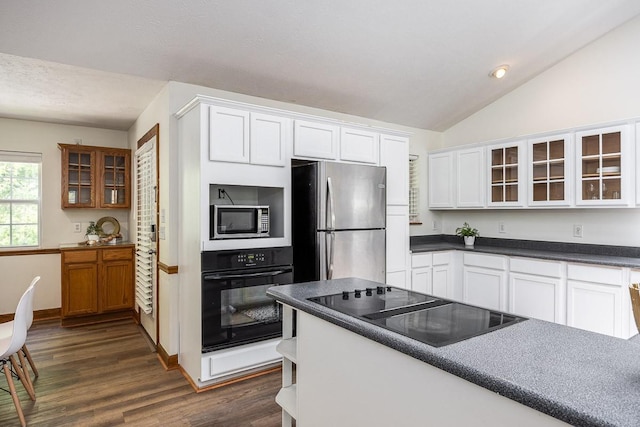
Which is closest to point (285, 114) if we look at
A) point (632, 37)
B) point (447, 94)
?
point (447, 94)

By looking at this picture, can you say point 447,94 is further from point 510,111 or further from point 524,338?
point 524,338

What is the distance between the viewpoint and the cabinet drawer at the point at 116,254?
177 inches

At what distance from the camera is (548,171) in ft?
12.9

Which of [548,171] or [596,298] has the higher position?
[548,171]

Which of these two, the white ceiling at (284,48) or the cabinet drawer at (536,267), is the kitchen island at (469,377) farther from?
the cabinet drawer at (536,267)

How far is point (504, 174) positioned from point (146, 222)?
4.12 m

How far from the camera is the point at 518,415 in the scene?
876 millimetres

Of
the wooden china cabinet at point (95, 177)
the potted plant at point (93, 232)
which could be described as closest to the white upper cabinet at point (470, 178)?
the wooden china cabinet at point (95, 177)

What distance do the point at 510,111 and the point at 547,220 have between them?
55.6 inches

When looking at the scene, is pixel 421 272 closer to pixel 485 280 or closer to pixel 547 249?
pixel 485 280

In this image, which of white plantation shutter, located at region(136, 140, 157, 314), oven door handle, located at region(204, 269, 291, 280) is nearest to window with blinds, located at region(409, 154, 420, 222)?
oven door handle, located at region(204, 269, 291, 280)

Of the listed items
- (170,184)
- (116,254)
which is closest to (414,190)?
(170,184)

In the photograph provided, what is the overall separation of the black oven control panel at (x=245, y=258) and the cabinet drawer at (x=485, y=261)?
2.41 meters

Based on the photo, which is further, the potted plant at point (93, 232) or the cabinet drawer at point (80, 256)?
the potted plant at point (93, 232)
